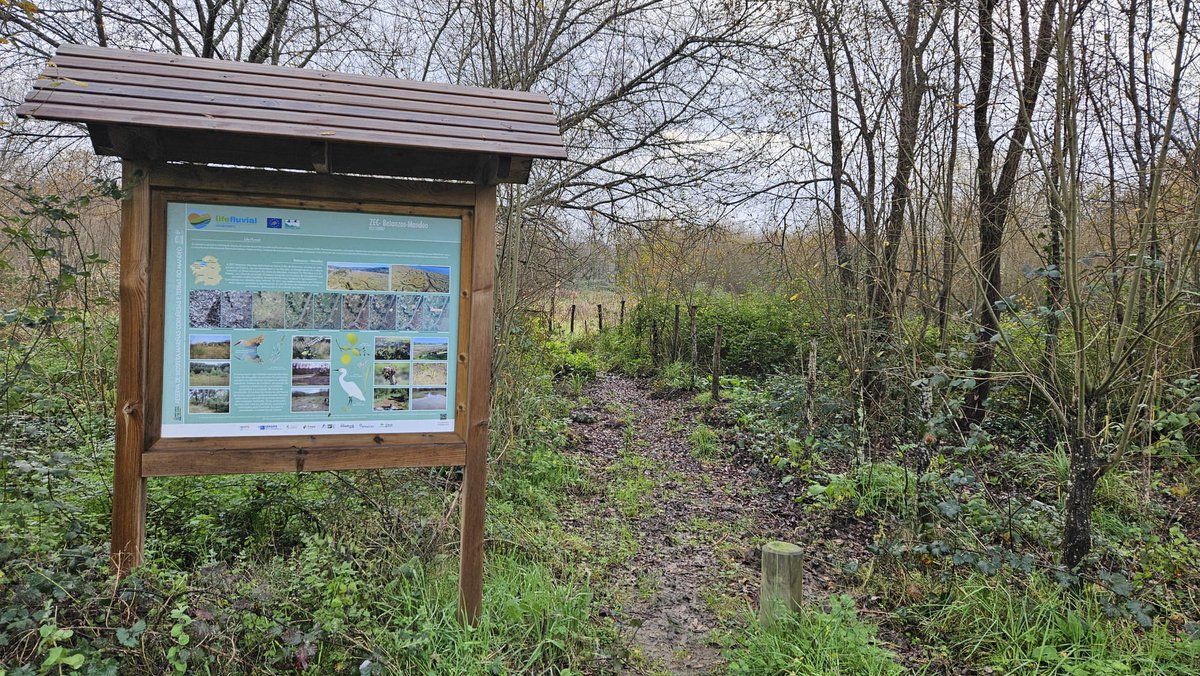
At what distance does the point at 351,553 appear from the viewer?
3.57 metres

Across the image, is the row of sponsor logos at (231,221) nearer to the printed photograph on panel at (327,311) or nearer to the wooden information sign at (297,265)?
the wooden information sign at (297,265)

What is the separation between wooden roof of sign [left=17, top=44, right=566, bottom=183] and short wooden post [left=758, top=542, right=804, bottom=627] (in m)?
2.39

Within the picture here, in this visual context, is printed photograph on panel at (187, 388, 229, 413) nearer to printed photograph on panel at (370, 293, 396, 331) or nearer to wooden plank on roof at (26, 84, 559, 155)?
printed photograph on panel at (370, 293, 396, 331)

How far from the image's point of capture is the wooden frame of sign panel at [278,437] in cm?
285

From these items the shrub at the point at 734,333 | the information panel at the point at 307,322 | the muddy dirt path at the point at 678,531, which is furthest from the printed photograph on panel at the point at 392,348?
the shrub at the point at 734,333

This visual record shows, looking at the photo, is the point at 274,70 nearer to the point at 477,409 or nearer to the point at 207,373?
the point at 207,373

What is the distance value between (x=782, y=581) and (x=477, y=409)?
188 cm

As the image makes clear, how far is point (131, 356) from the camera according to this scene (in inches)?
112

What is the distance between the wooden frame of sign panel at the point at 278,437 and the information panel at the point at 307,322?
0.05 m

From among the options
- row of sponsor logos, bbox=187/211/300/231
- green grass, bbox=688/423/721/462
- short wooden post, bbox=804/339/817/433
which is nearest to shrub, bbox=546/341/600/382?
green grass, bbox=688/423/721/462

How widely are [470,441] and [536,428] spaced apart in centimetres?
400

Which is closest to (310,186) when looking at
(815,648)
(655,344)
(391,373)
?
(391,373)

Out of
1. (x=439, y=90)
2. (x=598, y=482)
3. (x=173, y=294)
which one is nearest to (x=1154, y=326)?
(x=439, y=90)

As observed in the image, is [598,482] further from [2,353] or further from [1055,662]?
[2,353]
